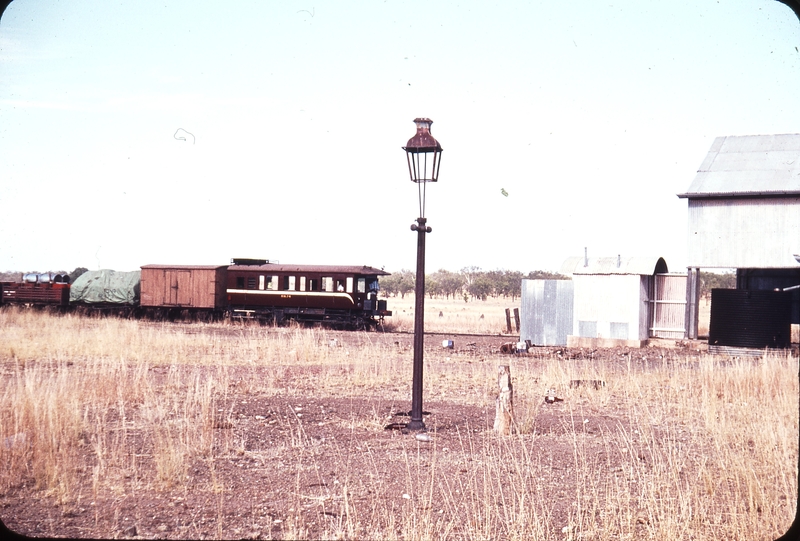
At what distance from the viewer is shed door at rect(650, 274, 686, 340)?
70.0 feet

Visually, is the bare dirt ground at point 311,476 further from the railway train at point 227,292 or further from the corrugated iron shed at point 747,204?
the railway train at point 227,292

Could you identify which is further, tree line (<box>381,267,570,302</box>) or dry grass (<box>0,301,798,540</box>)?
tree line (<box>381,267,570,302</box>)

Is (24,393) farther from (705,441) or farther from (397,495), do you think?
(705,441)

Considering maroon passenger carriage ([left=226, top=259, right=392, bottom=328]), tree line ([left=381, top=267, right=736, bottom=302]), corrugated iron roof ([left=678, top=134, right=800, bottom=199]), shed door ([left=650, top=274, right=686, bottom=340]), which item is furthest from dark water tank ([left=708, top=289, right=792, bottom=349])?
tree line ([left=381, top=267, right=736, bottom=302])

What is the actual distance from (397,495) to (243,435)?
2.62m

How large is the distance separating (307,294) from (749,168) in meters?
16.3

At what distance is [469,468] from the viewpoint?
21.1ft

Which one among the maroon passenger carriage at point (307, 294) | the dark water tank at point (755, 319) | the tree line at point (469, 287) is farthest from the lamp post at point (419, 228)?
the tree line at point (469, 287)

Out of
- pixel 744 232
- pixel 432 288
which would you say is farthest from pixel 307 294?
pixel 432 288

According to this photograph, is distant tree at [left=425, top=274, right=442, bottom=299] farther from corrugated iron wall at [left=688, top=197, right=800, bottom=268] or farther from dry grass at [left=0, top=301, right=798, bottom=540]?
dry grass at [left=0, top=301, right=798, bottom=540]

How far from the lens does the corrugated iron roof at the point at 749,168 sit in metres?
19.5

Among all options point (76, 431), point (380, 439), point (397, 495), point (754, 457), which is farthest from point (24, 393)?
point (754, 457)

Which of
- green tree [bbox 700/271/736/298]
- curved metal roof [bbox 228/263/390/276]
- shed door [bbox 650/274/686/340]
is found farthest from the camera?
green tree [bbox 700/271/736/298]

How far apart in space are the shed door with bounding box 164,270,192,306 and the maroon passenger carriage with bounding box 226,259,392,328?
6.34 feet
